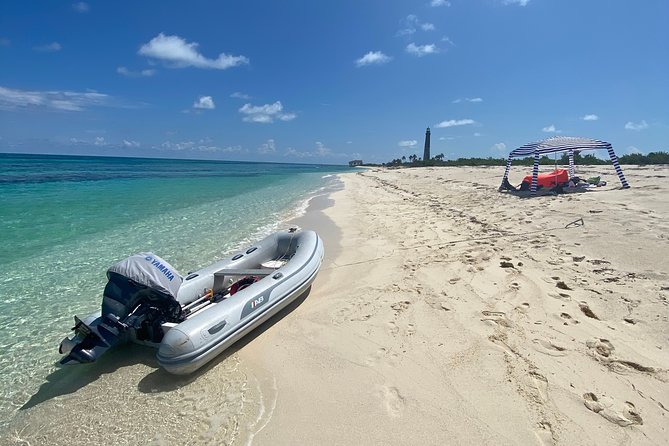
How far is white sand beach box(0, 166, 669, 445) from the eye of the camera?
7.47 ft

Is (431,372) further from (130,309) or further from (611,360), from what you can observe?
(130,309)

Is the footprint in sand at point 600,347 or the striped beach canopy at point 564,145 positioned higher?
the striped beach canopy at point 564,145

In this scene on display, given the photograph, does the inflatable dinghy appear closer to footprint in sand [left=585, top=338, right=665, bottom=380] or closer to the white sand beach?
the white sand beach

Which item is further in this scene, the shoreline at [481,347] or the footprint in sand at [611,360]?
the footprint in sand at [611,360]

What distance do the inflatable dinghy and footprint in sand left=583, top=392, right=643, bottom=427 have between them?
278 cm

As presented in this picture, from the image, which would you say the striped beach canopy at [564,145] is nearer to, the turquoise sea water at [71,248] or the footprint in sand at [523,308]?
the turquoise sea water at [71,248]

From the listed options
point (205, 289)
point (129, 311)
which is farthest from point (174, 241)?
point (129, 311)

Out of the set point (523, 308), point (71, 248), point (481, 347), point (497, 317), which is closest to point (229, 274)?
point (481, 347)

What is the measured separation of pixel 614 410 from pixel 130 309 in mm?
3872

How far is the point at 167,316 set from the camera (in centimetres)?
329

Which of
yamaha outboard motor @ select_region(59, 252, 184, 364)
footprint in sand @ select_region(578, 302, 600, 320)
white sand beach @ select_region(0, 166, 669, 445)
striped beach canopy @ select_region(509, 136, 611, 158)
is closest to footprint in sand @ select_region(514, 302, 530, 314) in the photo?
white sand beach @ select_region(0, 166, 669, 445)

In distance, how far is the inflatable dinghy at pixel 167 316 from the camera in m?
2.85

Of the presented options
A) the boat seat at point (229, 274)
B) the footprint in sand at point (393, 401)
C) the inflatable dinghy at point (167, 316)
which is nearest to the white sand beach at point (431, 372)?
the footprint in sand at point (393, 401)

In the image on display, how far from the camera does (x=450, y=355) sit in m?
2.98
